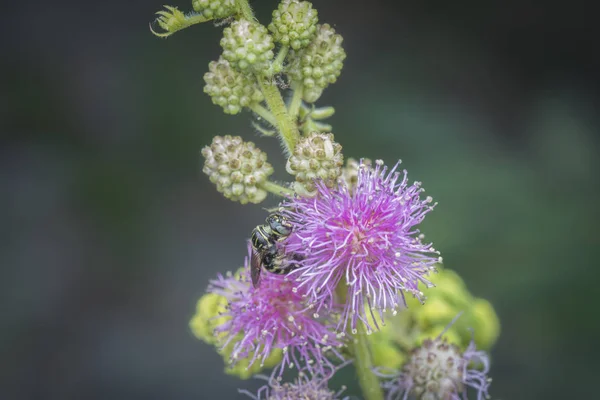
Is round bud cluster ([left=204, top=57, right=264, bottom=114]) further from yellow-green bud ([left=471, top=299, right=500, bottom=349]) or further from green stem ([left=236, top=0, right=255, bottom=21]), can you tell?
yellow-green bud ([left=471, top=299, right=500, bottom=349])

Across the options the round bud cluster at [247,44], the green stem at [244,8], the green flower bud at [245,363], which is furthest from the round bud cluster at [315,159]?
the green flower bud at [245,363]

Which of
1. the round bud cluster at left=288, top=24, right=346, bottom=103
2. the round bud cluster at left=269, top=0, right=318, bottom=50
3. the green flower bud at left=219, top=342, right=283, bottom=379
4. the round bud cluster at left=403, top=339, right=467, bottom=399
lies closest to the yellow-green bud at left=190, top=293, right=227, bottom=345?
the green flower bud at left=219, top=342, right=283, bottom=379

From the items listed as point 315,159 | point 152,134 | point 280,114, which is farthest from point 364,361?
point 152,134

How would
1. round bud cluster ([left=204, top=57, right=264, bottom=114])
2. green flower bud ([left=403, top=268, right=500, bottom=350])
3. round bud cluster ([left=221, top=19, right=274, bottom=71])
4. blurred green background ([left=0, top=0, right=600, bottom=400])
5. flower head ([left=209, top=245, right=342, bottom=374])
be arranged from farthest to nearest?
blurred green background ([left=0, top=0, right=600, bottom=400]) < green flower bud ([left=403, top=268, right=500, bottom=350]) < flower head ([left=209, top=245, right=342, bottom=374]) < round bud cluster ([left=204, top=57, right=264, bottom=114]) < round bud cluster ([left=221, top=19, right=274, bottom=71])

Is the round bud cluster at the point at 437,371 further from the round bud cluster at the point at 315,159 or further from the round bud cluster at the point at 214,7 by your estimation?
the round bud cluster at the point at 214,7

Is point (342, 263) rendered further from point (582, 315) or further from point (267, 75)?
point (582, 315)

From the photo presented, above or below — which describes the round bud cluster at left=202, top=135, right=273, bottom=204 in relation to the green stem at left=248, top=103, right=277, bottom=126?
below
